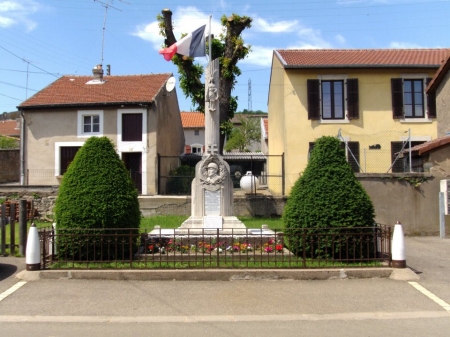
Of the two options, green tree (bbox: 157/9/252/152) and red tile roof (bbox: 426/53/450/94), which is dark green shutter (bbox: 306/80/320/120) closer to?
green tree (bbox: 157/9/252/152)

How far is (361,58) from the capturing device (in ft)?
75.2

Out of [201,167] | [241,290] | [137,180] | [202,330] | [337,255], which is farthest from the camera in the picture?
[137,180]

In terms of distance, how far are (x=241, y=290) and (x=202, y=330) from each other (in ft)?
5.74

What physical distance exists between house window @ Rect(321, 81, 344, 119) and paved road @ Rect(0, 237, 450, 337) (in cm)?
1458

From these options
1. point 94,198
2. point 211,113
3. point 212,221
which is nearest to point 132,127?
point 211,113

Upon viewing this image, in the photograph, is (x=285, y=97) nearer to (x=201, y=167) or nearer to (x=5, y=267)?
(x=201, y=167)

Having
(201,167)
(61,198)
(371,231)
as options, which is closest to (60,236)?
(61,198)

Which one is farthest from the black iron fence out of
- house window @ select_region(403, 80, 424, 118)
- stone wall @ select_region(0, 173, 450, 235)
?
house window @ select_region(403, 80, 424, 118)

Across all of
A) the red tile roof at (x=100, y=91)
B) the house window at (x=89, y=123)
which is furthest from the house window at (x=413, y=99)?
the house window at (x=89, y=123)

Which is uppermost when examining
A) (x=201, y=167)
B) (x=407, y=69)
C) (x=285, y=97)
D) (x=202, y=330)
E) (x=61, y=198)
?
(x=407, y=69)

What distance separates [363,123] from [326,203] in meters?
14.4

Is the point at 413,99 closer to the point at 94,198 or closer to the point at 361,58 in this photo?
the point at 361,58

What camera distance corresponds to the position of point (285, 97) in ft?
72.6

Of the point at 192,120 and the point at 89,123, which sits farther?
the point at 192,120
